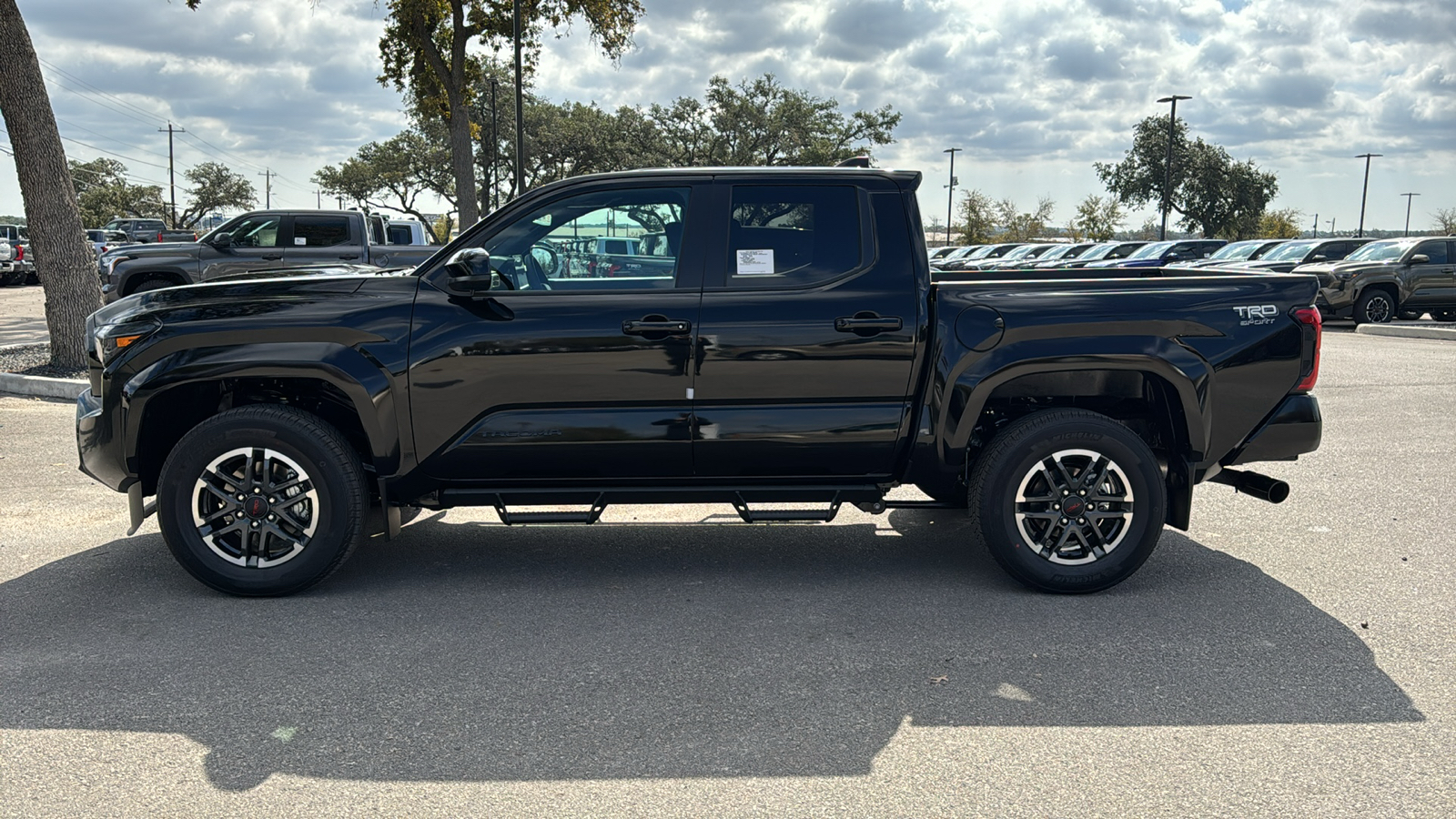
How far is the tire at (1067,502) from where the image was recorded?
16.4 ft

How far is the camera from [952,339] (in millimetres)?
4980

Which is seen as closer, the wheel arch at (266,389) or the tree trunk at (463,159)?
the wheel arch at (266,389)

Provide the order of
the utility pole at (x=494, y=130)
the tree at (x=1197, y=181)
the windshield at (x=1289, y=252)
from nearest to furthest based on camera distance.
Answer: the windshield at (x=1289, y=252) → the utility pole at (x=494, y=130) → the tree at (x=1197, y=181)

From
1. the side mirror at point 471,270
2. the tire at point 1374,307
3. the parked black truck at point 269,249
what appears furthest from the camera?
the tire at point 1374,307

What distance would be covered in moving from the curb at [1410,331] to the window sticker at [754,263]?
17446mm

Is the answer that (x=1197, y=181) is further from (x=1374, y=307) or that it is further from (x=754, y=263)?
(x=754, y=263)

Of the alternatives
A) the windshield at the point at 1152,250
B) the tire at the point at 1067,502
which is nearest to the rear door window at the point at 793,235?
the tire at the point at 1067,502

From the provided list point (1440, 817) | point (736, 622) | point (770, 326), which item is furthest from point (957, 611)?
point (1440, 817)

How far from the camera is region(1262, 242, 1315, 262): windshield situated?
83.4ft

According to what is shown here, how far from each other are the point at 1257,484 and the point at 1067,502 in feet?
3.12

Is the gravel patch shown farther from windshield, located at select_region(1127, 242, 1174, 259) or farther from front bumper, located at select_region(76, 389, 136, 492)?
windshield, located at select_region(1127, 242, 1174, 259)

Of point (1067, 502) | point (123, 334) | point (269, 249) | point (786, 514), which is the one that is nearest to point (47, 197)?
point (269, 249)

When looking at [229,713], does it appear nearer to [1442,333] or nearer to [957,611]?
[957,611]

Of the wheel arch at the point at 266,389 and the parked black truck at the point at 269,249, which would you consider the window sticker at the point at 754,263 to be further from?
the parked black truck at the point at 269,249
